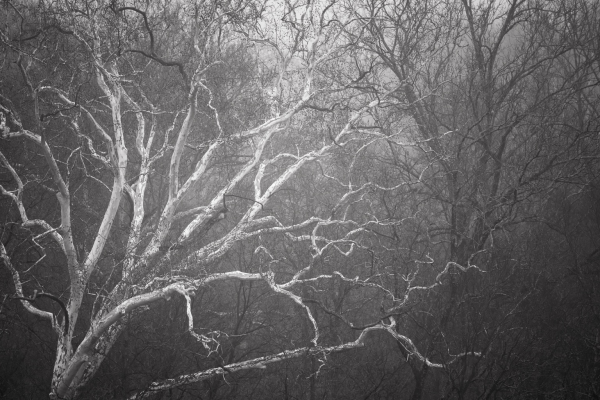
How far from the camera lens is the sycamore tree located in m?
8.12

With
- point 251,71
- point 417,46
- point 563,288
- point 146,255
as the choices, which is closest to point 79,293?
point 146,255

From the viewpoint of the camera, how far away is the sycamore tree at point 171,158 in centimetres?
812

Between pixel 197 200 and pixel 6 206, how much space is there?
4.67 m

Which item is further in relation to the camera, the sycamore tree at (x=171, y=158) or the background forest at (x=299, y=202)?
the background forest at (x=299, y=202)

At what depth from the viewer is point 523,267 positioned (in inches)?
447

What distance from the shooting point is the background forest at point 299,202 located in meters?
9.16

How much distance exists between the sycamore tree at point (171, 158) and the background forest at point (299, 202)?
0.08 metres

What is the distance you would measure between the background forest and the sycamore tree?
0.27ft

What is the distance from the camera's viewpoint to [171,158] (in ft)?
32.5

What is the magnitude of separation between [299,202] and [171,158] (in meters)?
4.60

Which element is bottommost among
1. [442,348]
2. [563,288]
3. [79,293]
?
[442,348]

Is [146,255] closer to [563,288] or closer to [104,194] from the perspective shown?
[104,194]

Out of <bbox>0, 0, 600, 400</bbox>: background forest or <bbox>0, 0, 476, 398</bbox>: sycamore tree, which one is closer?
<bbox>0, 0, 476, 398</bbox>: sycamore tree

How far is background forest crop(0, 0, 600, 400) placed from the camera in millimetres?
9164
